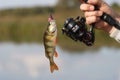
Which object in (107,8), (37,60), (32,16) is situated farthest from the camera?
(32,16)

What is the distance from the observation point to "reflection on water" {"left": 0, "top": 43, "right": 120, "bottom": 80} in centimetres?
1173

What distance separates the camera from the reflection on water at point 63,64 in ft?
38.5

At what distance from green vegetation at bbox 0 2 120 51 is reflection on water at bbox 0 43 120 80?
1266mm

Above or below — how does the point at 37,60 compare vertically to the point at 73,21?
below

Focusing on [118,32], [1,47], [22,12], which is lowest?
[22,12]

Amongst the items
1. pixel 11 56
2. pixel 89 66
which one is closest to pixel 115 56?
pixel 89 66

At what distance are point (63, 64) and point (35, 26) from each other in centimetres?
A: 782

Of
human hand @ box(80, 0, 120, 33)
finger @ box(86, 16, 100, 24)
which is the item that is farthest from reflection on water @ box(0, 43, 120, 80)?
finger @ box(86, 16, 100, 24)

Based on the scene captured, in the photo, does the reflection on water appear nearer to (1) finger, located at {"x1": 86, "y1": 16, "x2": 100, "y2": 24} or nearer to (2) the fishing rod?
(2) the fishing rod

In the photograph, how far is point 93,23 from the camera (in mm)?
3318

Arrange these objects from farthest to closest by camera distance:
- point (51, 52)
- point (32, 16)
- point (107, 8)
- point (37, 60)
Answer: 1. point (32, 16)
2. point (37, 60)
3. point (107, 8)
4. point (51, 52)

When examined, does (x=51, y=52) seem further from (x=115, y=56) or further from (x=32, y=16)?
(x=32, y=16)

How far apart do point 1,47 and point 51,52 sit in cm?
1696

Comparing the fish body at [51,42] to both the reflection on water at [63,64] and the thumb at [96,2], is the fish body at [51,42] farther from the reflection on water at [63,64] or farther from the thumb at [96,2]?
the reflection on water at [63,64]
